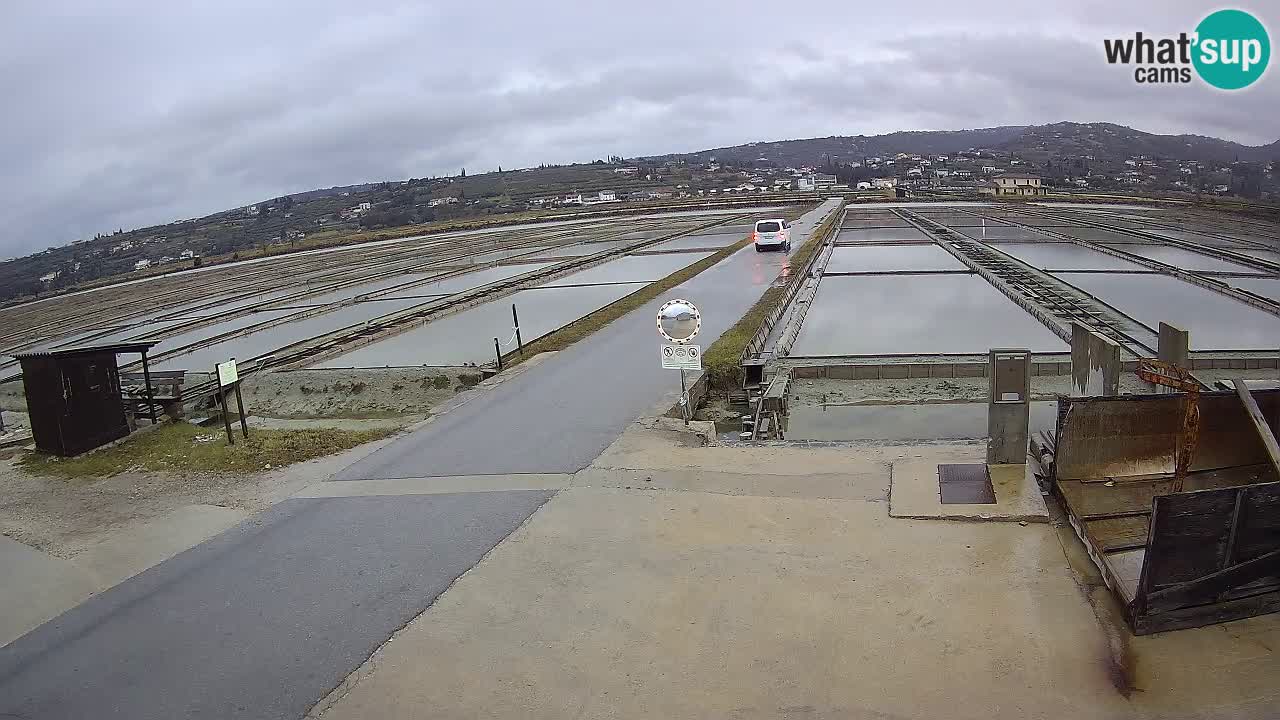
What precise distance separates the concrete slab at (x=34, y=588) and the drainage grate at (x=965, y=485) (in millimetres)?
6832

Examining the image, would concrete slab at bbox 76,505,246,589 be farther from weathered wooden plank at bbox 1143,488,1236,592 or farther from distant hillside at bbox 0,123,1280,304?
distant hillside at bbox 0,123,1280,304

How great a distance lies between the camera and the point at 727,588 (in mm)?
5289

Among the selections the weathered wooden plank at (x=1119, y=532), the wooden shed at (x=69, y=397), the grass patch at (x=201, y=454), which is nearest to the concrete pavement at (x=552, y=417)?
the grass patch at (x=201, y=454)

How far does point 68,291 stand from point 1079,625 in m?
57.4

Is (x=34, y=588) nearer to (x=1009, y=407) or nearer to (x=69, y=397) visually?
(x=69, y=397)

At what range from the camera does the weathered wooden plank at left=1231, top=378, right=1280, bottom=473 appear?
584 cm

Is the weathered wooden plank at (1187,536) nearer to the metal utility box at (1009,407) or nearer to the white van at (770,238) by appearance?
the metal utility box at (1009,407)

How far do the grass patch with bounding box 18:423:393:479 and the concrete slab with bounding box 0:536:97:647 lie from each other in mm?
2128

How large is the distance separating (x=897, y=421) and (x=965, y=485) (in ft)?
12.0

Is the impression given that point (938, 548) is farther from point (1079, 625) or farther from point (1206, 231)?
point (1206, 231)

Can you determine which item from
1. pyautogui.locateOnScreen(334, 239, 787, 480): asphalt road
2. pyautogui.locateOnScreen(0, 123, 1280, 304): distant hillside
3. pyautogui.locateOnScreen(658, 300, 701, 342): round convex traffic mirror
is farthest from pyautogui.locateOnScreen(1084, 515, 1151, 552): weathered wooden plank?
pyautogui.locateOnScreen(0, 123, 1280, 304): distant hillside

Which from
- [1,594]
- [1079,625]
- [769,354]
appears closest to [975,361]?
[769,354]

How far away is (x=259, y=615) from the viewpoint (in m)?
5.38

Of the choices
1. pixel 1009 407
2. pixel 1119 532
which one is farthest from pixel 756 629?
pixel 1009 407
